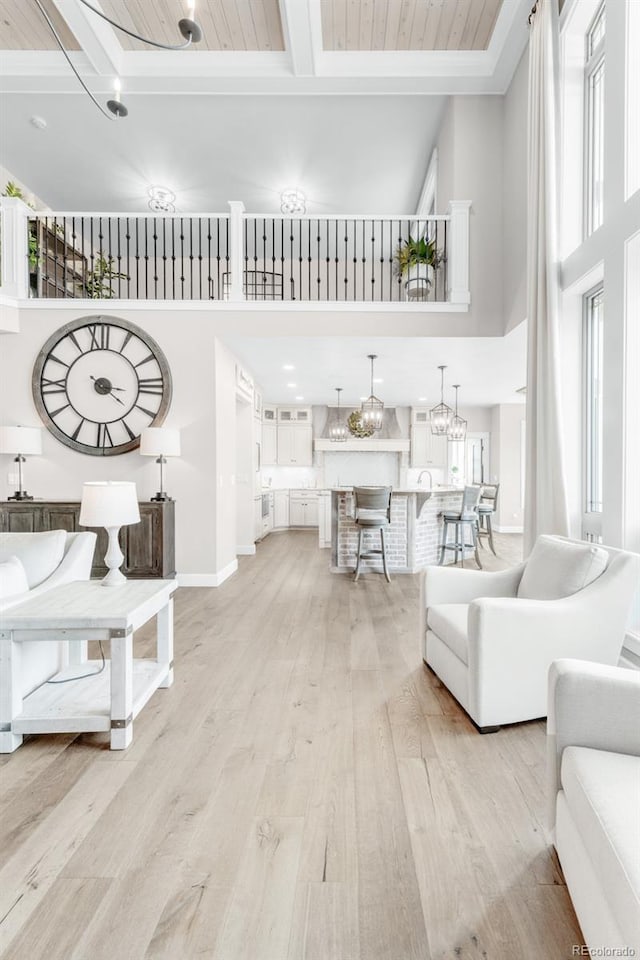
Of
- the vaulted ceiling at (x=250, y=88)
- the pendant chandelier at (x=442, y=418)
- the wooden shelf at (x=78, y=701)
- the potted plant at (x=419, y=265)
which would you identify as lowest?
the wooden shelf at (x=78, y=701)

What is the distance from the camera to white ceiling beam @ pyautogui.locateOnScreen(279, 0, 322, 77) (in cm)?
396

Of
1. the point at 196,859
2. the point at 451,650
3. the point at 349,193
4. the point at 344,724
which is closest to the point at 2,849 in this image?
the point at 196,859

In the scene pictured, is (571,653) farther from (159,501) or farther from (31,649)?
(159,501)

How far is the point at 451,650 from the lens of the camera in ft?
8.35

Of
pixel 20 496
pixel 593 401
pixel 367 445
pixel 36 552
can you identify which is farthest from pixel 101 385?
pixel 367 445

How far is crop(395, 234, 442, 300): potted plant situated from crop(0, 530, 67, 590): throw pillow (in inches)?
167

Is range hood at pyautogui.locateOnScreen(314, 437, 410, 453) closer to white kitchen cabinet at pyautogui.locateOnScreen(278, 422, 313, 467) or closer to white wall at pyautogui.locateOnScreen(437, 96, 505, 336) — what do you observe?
white kitchen cabinet at pyautogui.locateOnScreen(278, 422, 313, 467)

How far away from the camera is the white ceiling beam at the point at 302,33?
3.96 meters

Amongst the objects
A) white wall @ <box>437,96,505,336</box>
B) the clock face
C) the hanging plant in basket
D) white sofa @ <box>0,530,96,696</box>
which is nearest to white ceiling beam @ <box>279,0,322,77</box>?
white wall @ <box>437,96,505,336</box>

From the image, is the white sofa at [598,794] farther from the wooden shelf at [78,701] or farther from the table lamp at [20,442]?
the table lamp at [20,442]

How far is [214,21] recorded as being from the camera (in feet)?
14.0

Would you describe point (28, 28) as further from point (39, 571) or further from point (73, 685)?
point (73, 685)

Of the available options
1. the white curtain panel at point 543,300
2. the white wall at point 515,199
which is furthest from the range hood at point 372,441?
the white curtain panel at point 543,300

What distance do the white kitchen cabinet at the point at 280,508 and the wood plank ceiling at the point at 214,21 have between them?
22.0 ft
